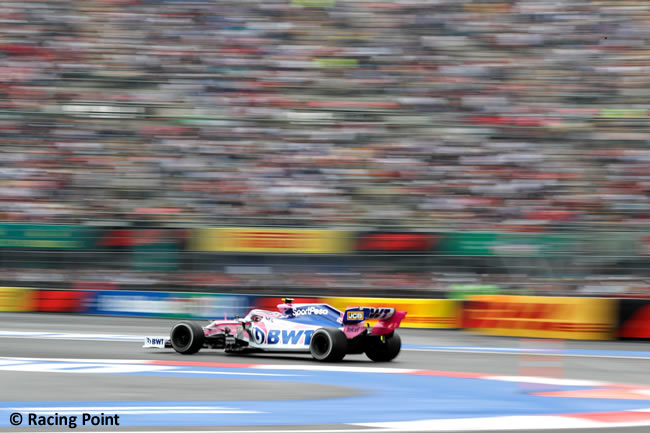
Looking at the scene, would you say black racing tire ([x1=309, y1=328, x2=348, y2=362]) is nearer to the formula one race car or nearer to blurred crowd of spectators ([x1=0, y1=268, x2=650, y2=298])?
the formula one race car

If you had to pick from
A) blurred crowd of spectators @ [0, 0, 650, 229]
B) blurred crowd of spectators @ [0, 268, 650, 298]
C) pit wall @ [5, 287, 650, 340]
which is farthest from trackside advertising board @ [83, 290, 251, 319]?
blurred crowd of spectators @ [0, 0, 650, 229]

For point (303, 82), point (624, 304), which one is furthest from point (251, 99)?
point (624, 304)

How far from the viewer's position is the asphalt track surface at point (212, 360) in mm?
8117

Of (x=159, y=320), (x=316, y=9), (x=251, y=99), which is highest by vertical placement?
(x=316, y=9)

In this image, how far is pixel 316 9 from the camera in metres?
24.1

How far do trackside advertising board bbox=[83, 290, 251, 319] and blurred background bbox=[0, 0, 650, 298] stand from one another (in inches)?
8.7

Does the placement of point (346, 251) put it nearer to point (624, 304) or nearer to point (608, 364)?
point (624, 304)

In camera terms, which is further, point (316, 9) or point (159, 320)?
point (316, 9)

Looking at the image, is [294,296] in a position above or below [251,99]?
below

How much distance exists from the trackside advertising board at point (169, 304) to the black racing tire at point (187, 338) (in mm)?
6232

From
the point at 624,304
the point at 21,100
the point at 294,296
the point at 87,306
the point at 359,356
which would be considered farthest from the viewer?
the point at 21,100

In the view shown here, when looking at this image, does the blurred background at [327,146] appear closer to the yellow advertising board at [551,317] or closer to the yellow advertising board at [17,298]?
the yellow advertising board at [17,298]

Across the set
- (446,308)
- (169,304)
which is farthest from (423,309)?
(169,304)

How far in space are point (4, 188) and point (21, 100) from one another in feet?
8.57
